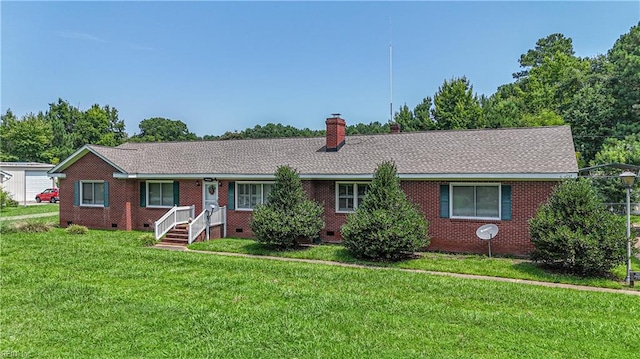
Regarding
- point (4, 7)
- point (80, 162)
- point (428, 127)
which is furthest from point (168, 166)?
point (428, 127)

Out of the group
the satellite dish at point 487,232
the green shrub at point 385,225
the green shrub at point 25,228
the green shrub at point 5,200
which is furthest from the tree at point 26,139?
the satellite dish at point 487,232

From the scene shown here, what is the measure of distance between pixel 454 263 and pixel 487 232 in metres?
1.68

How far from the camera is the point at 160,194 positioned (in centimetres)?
1847

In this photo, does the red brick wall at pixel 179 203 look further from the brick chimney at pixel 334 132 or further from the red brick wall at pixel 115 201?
the brick chimney at pixel 334 132

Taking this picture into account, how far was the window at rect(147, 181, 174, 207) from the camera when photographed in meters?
18.2

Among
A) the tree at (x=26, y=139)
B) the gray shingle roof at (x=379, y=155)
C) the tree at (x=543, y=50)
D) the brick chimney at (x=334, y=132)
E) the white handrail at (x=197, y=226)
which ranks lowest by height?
the white handrail at (x=197, y=226)

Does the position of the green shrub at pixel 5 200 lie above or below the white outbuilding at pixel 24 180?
below

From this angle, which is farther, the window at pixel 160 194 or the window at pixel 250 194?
the window at pixel 160 194

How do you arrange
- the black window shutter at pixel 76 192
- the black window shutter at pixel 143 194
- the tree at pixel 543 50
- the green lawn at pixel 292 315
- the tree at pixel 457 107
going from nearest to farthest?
the green lawn at pixel 292 315 → the black window shutter at pixel 143 194 → the black window shutter at pixel 76 192 → the tree at pixel 457 107 → the tree at pixel 543 50

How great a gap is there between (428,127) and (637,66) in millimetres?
20787

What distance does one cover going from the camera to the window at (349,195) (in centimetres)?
1526

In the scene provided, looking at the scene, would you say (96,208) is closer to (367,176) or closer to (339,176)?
(339,176)

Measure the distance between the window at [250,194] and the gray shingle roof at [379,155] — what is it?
636 millimetres

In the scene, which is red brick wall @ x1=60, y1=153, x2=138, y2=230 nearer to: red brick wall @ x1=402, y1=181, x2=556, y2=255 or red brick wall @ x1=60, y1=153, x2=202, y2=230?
red brick wall @ x1=60, y1=153, x2=202, y2=230
